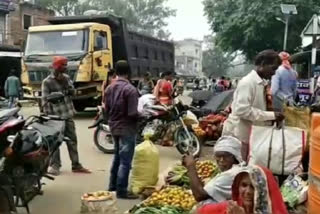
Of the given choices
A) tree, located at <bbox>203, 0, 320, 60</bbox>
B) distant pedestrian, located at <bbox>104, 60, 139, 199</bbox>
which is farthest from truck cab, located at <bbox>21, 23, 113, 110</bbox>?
tree, located at <bbox>203, 0, 320, 60</bbox>

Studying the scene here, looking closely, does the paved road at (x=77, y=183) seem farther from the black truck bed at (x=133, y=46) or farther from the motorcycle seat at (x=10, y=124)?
the black truck bed at (x=133, y=46)

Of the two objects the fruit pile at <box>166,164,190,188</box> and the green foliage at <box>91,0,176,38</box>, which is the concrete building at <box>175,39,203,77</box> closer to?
the green foliage at <box>91,0,176,38</box>

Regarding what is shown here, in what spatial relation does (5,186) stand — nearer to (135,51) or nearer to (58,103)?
(58,103)

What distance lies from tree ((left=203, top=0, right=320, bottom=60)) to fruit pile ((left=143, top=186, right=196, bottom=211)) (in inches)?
817

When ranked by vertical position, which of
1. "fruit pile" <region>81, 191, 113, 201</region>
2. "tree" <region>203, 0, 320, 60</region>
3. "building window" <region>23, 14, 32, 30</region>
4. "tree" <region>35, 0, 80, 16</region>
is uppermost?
"tree" <region>35, 0, 80, 16</region>

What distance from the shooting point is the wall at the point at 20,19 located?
36500 millimetres

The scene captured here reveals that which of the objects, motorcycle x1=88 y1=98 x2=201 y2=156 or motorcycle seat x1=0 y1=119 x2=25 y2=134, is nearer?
motorcycle seat x1=0 y1=119 x2=25 y2=134

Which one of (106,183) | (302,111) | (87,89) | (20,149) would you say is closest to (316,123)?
(20,149)

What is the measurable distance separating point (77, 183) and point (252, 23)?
20.7m

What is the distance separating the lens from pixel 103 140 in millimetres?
10148

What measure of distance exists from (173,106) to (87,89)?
6.34m

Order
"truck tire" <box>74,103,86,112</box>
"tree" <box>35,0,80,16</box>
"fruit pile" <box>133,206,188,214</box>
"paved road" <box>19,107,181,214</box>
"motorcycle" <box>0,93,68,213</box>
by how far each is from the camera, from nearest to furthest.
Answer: "fruit pile" <box>133,206,188,214</box>, "motorcycle" <box>0,93,68,213</box>, "paved road" <box>19,107,181,214</box>, "truck tire" <box>74,103,86,112</box>, "tree" <box>35,0,80,16</box>

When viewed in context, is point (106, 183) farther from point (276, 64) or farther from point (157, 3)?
point (157, 3)

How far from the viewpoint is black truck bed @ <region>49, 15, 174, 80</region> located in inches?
696
